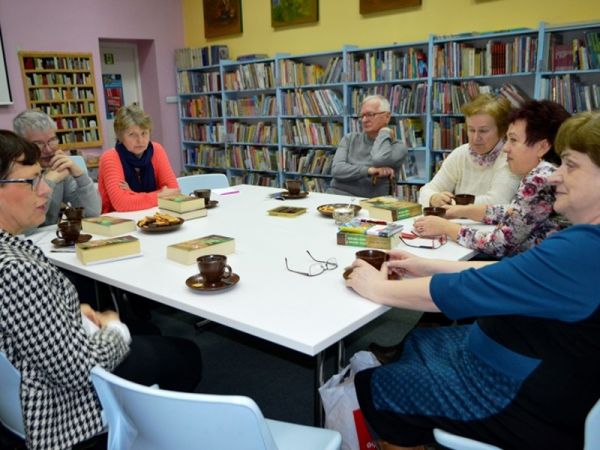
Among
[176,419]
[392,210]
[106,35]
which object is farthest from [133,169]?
[106,35]

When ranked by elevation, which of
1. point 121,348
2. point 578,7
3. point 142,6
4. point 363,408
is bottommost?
point 363,408

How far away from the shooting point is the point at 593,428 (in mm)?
872

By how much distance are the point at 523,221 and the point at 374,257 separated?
25.3 inches

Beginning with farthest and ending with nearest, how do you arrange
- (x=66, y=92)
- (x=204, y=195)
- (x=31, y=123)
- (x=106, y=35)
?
(x=106, y=35)
(x=66, y=92)
(x=204, y=195)
(x=31, y=123)

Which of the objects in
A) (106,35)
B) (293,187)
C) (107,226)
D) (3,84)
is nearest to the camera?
(107,226)

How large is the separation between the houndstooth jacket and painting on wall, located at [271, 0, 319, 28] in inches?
179

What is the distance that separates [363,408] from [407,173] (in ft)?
11.7

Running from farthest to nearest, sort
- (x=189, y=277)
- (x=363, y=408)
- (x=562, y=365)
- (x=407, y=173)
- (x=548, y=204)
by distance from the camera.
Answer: (x=407, y=173), (x=548, y=204), (x=189, y=277), (x=363, y=408), (x=562, y=365)

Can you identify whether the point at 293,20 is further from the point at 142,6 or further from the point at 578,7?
the point at 578,7

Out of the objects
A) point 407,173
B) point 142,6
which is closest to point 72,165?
point 407,173

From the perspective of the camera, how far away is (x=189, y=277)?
1.48 meters

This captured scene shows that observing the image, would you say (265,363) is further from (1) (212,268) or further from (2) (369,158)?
(2) (369,158)

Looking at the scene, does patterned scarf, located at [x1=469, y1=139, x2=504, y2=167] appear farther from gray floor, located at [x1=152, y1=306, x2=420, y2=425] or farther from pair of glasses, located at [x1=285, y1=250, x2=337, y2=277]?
pair of glasses, located at [x1=285, y1=250, x2=337, y2=277]

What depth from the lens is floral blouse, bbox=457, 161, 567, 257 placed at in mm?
1711
